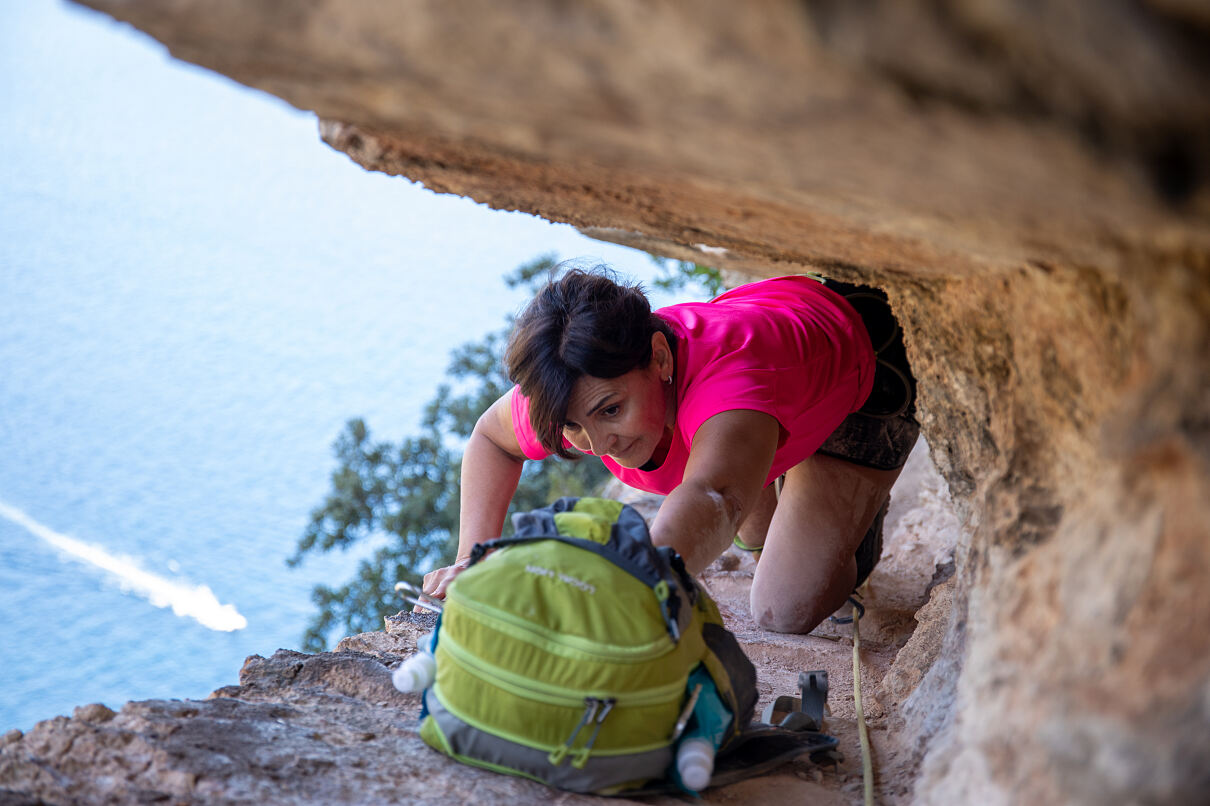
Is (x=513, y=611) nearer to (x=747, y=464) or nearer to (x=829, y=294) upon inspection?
(x=747, y=464)

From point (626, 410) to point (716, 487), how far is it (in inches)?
17.9

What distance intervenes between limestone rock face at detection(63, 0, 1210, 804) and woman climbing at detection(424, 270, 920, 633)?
592mm

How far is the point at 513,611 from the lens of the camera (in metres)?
1.46

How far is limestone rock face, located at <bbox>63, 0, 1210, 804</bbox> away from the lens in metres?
0.72

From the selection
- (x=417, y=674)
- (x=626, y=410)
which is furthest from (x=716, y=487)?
(x=417, y=674)

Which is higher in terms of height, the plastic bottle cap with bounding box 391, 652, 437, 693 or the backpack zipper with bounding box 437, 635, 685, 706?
the backpack zipper with bounding box 437, 635, 685, 706

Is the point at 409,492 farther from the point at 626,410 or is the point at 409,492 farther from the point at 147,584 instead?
the point at 626,410

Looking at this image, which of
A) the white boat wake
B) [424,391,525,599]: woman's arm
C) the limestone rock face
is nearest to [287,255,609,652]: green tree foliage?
the white boat wake

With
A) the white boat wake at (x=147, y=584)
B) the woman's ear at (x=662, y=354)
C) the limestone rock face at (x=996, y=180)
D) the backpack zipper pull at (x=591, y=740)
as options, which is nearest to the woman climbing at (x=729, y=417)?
the woman's ear at (x=662, y=354)

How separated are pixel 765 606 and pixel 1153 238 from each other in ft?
8.14

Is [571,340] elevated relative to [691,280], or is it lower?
elevated

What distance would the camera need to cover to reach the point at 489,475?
2.86 metres

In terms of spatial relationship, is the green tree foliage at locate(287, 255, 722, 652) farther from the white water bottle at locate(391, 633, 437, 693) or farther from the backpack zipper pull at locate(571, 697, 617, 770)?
the backpack zipper pull at locate(571, 697, 617, 770)

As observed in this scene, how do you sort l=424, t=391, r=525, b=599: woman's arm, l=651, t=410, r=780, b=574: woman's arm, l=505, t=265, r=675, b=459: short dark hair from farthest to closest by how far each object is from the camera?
l=424, t=391, r=525, b=599: woman's arm
l=505, t=265, r=675, b=459: short dark hair
l=651, t=410, r=780, b=574: woman's arm
